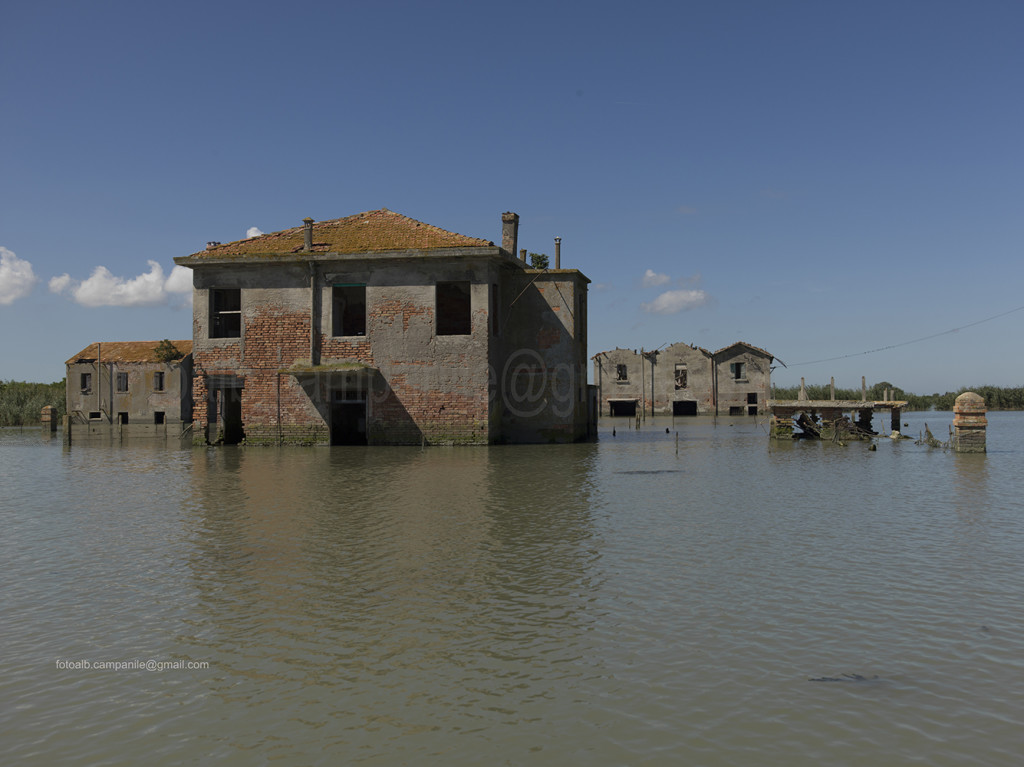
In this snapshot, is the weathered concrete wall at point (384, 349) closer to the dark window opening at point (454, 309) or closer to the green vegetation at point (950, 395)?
the dark window opening at point (454, 309)

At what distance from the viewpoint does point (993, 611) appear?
6.80m

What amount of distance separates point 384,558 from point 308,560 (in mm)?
858

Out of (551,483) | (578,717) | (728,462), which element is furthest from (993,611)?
(728,462)

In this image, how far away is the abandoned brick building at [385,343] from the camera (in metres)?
25.5

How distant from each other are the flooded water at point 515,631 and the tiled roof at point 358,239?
13931 mm

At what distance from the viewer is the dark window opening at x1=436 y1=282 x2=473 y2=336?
30.4 m

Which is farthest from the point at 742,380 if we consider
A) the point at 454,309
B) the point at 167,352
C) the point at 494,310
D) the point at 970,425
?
the point at 167,352

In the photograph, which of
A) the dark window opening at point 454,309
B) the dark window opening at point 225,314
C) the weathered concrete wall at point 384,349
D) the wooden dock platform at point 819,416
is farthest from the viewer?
the wooden dock platform at point 819,416

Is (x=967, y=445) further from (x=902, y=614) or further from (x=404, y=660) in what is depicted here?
(x=404, y=660)

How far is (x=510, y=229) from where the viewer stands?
95.5ft

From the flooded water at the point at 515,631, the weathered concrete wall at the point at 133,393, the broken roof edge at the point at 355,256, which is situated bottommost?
the flooded water at the point at 515,631

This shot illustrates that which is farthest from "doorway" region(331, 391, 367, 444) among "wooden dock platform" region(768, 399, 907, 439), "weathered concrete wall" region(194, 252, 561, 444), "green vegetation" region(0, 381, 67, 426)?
"green vegetation" region(0, 381, 67, 426)

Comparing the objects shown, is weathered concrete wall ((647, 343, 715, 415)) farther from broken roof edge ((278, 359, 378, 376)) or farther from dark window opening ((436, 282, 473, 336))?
broken roof edge ((278, 359, 378, 376))

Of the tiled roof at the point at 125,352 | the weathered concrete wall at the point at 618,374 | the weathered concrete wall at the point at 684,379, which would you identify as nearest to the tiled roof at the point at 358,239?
the tiled roof at the point at 125,352
